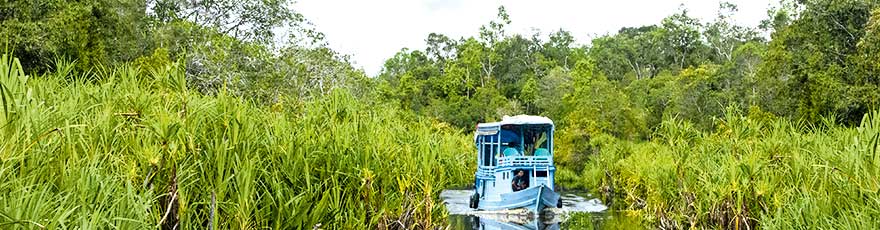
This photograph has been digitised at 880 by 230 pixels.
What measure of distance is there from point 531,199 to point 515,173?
1.14m

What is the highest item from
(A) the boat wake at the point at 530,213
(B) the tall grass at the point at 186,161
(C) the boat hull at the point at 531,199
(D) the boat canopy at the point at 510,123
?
(B) the tall grass at the point at 186,161

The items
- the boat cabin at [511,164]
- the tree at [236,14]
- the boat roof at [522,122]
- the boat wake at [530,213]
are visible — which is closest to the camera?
the boat wake at [530,213]

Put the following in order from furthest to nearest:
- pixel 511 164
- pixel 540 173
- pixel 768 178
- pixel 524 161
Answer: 1. pixel 540 173
2. pixel 524 161
3. pixel 511 164
4. pixel 768 178

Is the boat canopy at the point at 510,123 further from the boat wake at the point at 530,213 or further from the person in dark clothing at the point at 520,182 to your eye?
the boat wake at the point at 530,213

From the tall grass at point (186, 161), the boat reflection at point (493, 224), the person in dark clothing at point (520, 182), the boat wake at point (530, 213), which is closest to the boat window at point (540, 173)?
the person in dark clothing at point (520, 182)

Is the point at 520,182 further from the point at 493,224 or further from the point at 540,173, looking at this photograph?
the point at 493,224

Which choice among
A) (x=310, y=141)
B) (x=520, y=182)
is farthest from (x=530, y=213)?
(x=310, y=141)

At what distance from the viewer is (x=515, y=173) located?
12797 millimetres

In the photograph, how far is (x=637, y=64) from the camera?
40469 millimetres

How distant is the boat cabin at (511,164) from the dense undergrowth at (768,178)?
2.09 metres

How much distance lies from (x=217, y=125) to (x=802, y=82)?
44.0ft

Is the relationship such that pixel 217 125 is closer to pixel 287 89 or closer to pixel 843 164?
pixel 843 164

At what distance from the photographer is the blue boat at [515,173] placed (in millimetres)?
11789

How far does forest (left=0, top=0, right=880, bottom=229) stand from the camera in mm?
3355
